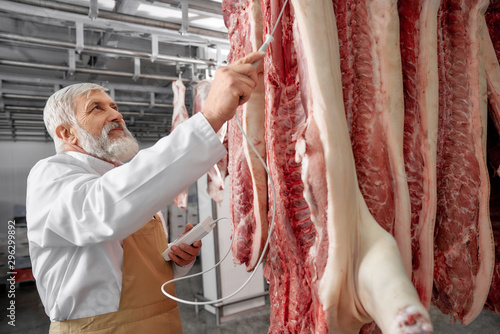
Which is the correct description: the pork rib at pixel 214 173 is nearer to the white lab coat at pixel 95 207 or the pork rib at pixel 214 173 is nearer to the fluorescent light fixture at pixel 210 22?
the fluorescent light fixture at pixel 210 22

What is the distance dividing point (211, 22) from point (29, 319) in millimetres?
3701

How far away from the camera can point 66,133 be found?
5.68 feet

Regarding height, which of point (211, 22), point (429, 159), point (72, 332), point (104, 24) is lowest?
point (72, 332)

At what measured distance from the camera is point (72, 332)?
1.41 metres

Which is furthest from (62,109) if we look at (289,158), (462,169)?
(462,169)

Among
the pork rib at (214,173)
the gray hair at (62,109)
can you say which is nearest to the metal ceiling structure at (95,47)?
the pork rib at (214,173)

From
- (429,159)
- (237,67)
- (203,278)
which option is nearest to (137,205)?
(237,67)

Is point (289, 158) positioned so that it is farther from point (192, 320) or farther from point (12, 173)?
point (12, 173)

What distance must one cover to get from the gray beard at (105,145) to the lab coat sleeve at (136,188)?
1.57ft

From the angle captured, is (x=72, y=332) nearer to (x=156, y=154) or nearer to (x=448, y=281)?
(x=156, y=154)

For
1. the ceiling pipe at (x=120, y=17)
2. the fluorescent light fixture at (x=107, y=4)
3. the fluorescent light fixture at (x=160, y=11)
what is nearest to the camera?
the ceiling pipe at (x=120, y=17)

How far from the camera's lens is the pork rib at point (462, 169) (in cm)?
104

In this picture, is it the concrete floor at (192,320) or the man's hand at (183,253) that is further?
the concrete floor at (192,320)

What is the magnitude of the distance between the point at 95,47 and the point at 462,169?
279 centimetres
